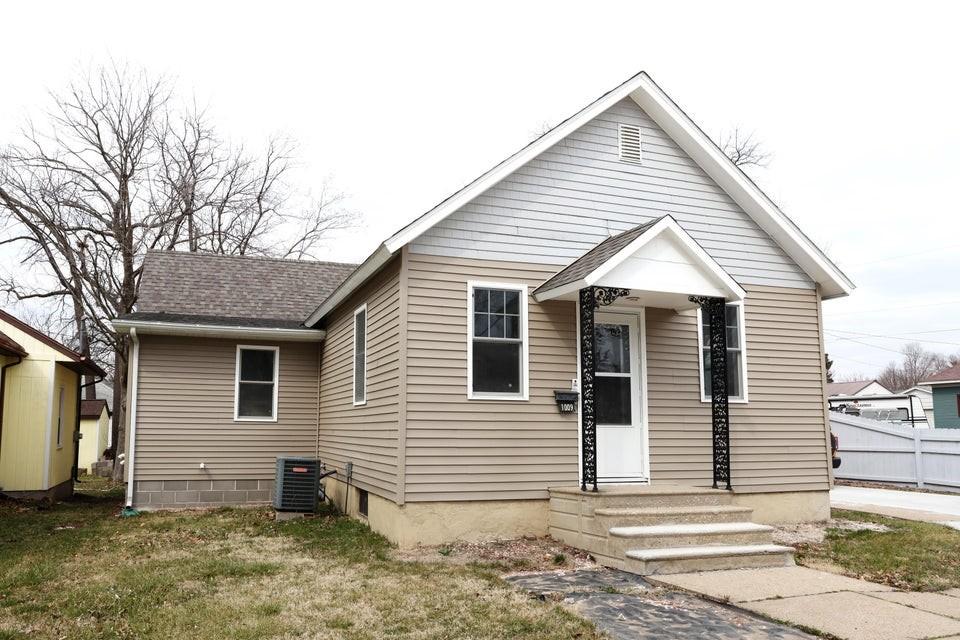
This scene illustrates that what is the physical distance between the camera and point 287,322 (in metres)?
14.3

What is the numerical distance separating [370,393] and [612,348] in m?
3.27

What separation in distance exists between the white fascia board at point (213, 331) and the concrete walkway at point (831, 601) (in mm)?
8416

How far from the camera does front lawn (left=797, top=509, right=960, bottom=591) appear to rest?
24.3ft

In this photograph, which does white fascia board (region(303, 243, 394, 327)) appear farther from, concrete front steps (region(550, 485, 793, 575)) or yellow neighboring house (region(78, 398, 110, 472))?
yellow neighboring house (region(78, 398, 110, 472))

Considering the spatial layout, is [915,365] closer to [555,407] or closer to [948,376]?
[948,376]

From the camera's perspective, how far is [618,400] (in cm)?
1010

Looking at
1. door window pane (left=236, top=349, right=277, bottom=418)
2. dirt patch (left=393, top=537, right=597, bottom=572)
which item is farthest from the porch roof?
door window pane (left=236, top=349, right=277, bottom=418)

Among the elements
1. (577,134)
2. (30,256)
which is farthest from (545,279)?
(30,256)

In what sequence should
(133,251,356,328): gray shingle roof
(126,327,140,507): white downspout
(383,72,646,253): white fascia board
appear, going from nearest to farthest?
(383,72,646,253): white fascia board < (126,327,140,507): white downspout < (133,251,356,328): gray shingle roof

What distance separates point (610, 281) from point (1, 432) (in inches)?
461

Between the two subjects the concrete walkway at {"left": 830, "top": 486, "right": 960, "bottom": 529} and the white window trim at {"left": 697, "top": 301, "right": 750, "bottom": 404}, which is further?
the concrete walkway at {"left": 830, "top": 486, "right": 960, "bottom": 529}

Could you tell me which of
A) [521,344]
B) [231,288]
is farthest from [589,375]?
[231,288]

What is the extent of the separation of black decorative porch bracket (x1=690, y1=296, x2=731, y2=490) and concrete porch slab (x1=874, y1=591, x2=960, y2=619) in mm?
3003

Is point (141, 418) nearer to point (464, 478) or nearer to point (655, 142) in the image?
point (464, 478)
